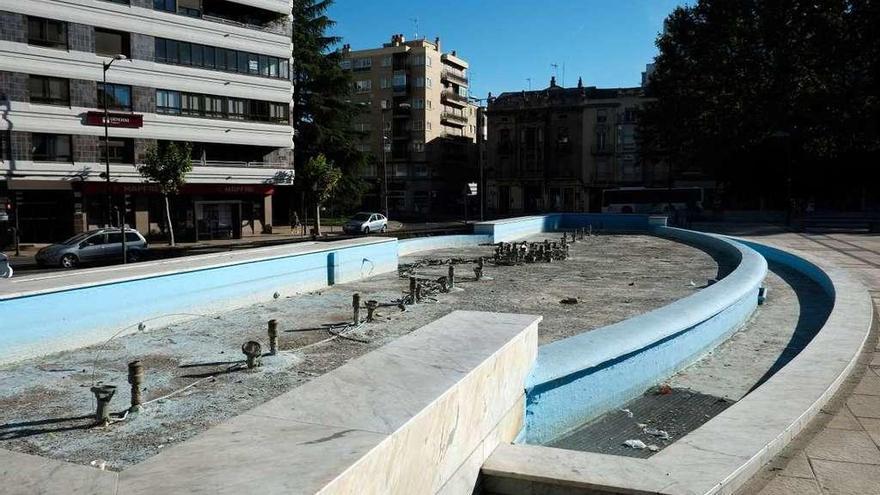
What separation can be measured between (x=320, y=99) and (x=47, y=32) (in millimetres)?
22622

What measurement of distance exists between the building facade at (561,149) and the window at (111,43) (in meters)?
49.7

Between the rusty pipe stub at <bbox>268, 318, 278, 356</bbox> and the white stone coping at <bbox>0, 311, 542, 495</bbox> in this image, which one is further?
the rusty pipe stub at <bbox>268, 318, 278, 356</bbox>

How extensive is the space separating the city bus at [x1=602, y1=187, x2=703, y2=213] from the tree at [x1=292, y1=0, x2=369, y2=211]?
963 inches

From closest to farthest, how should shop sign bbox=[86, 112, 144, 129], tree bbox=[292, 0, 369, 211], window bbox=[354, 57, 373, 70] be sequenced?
shop sign bbox=[86, 112, 144, 129] < tree bbox=[292, 0, 369, 211] < window bbox=[354, 57, 373, 70]

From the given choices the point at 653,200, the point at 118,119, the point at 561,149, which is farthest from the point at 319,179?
the point at 561,149

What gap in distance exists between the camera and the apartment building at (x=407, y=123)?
3246 inches

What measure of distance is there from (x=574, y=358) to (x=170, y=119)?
126 ft

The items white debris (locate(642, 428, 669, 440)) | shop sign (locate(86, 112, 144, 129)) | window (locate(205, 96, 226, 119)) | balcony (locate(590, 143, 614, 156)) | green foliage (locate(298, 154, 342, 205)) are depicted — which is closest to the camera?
white debris (locate(642, 428, 669, 440))

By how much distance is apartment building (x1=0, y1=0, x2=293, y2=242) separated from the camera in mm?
33625

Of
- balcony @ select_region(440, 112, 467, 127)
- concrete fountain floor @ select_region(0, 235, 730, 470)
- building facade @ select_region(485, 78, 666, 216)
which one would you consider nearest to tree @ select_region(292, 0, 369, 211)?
building facade @ select_region(485, 78, 666, 216)

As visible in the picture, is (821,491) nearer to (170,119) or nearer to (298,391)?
(298,391)

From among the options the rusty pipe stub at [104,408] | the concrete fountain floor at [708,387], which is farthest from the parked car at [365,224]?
the rusty pipe stub at [104,408]

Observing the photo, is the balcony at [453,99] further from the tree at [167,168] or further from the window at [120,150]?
the tree at [167,168]

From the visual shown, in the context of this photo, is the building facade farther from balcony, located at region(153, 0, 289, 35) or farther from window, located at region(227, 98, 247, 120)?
window, located at region(227, 98, 247, 120)
